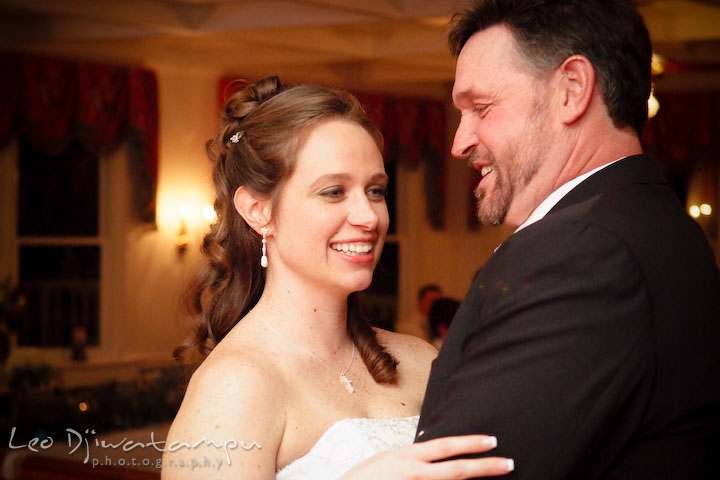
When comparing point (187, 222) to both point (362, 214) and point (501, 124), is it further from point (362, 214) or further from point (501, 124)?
point (501, 124)

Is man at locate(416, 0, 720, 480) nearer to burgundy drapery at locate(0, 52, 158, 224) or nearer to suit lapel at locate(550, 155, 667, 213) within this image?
suit lapel at locate(550, 155, 667, 213)

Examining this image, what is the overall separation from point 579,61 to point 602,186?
226mm

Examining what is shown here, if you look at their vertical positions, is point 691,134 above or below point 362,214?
above

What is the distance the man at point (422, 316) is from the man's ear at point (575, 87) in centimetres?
524

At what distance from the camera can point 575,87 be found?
1.51m

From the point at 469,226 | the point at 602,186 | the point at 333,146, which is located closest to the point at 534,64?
the point at 602,186

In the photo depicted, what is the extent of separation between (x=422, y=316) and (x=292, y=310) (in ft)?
21.7

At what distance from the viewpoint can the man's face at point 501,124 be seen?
1.54m

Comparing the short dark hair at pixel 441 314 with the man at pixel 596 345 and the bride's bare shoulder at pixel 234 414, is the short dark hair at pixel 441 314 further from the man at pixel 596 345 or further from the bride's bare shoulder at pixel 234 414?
the man at pixel 596 345

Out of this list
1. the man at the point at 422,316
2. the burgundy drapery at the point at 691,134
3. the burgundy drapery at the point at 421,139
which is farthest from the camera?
the burgundy drapery at the point at 421,139

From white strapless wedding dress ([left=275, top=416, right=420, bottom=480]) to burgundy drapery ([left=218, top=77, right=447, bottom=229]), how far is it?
835 centimetres

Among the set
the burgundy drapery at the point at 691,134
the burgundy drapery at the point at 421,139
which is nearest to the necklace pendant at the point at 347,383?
the burgundy drapery at the point at 421,139

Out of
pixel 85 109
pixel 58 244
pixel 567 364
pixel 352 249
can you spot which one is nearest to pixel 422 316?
pixel 58 244

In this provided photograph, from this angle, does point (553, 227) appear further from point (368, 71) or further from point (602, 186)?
point (368, 71)
